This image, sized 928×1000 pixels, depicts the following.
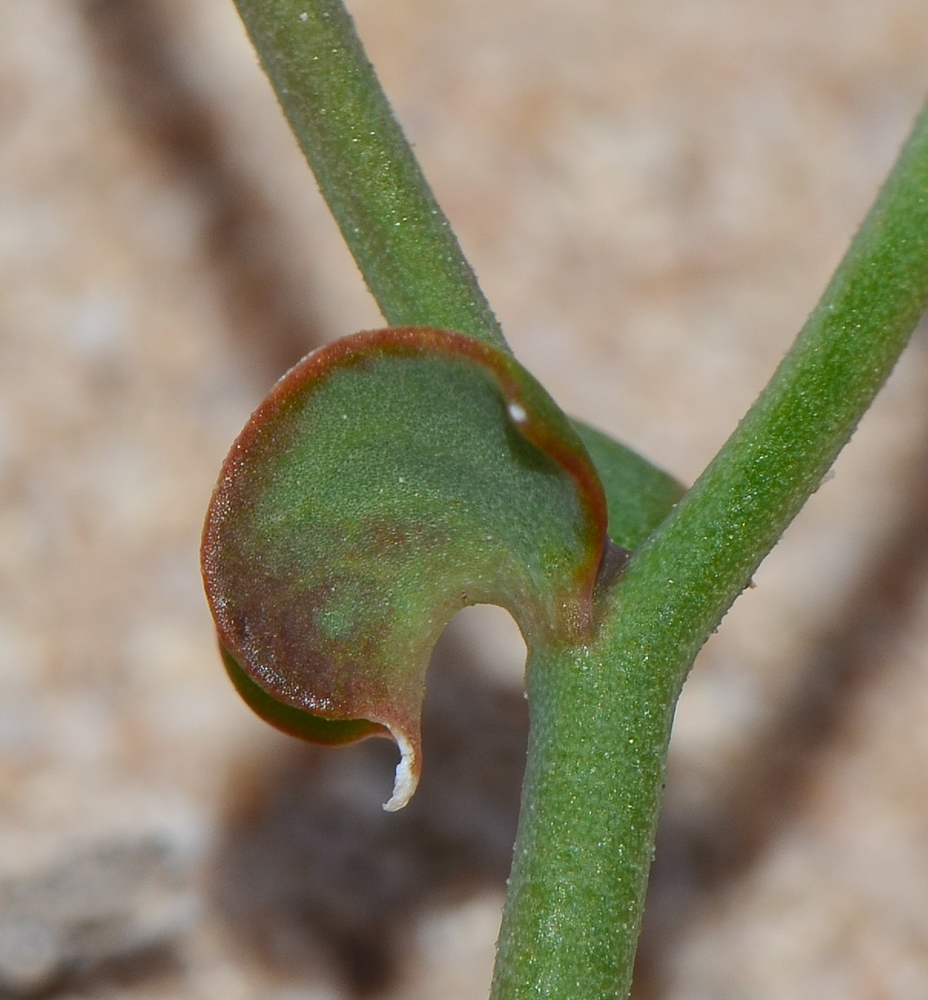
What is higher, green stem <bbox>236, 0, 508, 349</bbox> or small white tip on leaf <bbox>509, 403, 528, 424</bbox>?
green stem <bbox>236, 0, 508, 349</bbox>

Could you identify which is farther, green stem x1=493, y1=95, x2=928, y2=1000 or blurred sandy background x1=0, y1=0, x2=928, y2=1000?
blurred sandy background x1=0, y1=0, x2=928, y2=1000

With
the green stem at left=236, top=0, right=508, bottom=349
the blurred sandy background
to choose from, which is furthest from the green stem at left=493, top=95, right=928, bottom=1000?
the blurred sandy background

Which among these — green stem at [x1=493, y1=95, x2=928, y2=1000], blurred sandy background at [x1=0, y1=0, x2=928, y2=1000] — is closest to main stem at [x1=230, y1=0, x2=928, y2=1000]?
green stem at [x1=493, y1=95, x2=928, y2=1000]

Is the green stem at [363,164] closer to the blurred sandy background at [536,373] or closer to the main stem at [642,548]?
the main stem at [642,548]

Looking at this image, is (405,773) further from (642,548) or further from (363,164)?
(363,164)

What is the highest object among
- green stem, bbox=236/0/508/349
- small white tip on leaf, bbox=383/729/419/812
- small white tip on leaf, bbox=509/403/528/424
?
green stem, bbox=236/0/508/349

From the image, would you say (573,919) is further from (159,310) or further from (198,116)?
(198,116)

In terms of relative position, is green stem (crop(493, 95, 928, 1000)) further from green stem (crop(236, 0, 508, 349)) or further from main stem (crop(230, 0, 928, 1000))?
green stem (crop(236, 0, 508, 349))

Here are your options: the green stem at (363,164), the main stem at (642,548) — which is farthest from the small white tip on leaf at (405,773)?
the green stem at (363,164)
